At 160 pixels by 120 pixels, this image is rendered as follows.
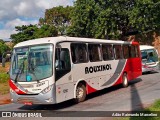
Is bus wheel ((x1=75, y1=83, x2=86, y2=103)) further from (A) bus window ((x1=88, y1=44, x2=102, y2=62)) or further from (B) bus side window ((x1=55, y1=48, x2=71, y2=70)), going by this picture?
(A) bus window ((x1=88, y1=44, x2=102, y2=62))

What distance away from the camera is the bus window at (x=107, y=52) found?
16.7 m

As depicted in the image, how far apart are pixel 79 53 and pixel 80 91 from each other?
1.64 meters

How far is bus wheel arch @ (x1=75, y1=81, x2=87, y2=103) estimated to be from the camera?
13.6m

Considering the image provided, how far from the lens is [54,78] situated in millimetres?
11938

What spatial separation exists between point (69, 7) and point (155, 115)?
62.9 meters

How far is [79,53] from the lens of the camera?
14.1m

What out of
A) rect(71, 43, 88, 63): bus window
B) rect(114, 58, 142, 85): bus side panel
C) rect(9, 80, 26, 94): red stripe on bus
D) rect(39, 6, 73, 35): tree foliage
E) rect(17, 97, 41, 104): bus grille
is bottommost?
rect(17, 97, 41, 104): bus grille

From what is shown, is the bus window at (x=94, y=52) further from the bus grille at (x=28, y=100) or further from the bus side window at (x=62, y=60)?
the bus grille at (x=28, y=100)

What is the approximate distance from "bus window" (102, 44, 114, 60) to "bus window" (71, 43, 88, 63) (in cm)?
216

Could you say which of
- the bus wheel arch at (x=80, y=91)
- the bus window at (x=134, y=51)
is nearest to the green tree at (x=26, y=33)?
the bus window at (x=134, y=51)

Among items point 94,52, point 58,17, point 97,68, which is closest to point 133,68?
point 97,68

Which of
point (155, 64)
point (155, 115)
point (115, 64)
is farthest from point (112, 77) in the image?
point (155, 64)

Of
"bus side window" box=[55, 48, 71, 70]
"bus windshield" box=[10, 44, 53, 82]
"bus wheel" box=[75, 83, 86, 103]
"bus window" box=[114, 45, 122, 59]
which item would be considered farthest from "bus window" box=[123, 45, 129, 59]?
"bus windshield" box=[10, 44, 53, 82]

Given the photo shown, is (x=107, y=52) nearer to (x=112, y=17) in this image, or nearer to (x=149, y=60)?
(x=149, y=60)
